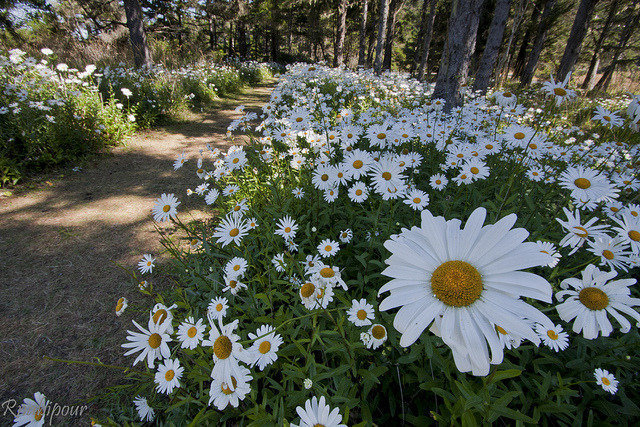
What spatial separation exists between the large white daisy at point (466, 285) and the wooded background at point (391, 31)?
5.20 m

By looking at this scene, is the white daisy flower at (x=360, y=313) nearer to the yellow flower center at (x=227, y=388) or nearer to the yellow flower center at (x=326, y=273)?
the yellow flower center at (x=326, y=273)

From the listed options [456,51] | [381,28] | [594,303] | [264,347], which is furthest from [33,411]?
[381,28]

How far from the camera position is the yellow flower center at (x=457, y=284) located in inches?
30.0

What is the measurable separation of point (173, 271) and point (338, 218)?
1.64m

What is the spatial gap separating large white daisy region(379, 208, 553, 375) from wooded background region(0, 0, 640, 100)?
5198 millimetres

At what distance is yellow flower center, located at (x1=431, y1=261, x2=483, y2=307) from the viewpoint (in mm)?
761

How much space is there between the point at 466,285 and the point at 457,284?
3cm

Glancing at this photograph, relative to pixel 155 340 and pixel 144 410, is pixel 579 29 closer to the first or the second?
pixel 155 340

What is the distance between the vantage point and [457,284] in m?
0.76

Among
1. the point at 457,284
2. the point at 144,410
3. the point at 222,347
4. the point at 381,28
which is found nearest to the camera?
the point at 457,284

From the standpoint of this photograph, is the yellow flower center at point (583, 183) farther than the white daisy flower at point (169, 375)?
Yes

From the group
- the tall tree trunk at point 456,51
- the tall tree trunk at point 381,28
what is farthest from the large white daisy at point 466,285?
the tall tree trunk at point 381,28

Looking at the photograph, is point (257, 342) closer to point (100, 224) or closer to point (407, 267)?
point (407, 267)

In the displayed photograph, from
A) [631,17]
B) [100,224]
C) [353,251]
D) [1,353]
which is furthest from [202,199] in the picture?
[631,17]
